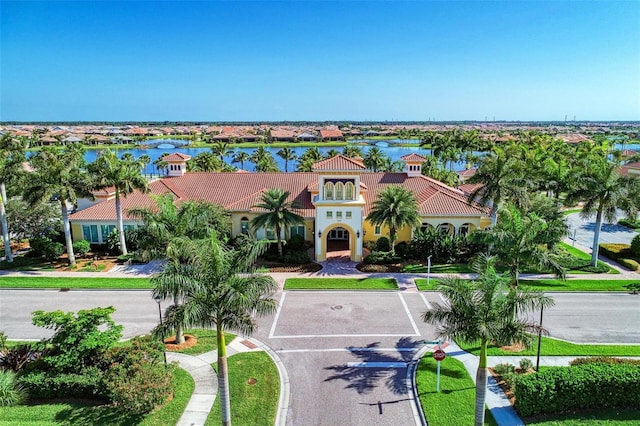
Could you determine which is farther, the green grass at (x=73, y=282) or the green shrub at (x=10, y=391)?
the green grass at (x=73, y=282)

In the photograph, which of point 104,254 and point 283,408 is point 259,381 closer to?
point 283,408

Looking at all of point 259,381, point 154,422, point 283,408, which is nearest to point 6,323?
point 154,422

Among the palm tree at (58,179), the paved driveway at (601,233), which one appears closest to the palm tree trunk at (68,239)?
the palm tree at (58,179)

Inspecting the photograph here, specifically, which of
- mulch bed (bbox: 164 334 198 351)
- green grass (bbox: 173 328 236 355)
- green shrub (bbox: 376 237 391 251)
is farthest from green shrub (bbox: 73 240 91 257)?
green shrub (bbox: 376 237 391 251)

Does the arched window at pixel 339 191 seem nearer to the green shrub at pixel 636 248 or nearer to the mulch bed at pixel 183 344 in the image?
the mulch bed at pixel 183 344

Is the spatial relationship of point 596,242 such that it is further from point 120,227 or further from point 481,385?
point 120,227

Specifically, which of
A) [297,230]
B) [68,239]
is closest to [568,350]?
[297,230]

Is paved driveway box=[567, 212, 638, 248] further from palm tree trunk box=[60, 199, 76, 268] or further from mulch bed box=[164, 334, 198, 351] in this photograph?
palm tree trunk box=[60, 199, 76, 268]
